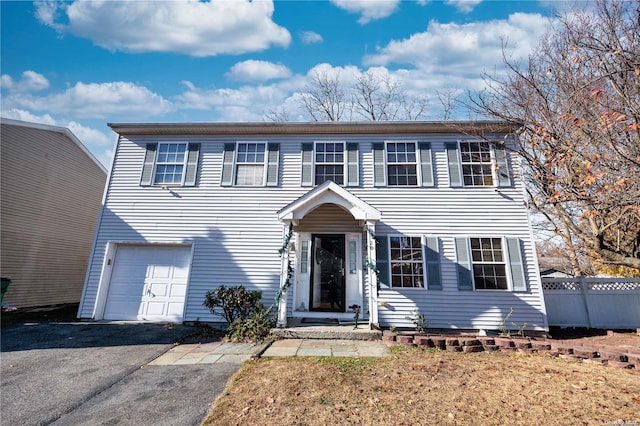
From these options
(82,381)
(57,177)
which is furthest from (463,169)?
(57,177)

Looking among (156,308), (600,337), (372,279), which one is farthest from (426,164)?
(156,308)

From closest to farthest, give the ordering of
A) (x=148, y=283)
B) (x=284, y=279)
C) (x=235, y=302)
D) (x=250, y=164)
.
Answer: (x=235, y=302) < (x=284, y=279) < (x=148, y=283) < (x=250, y=164)

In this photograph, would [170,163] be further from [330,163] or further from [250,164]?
[330,163]

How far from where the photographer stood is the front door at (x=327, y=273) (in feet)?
24.8

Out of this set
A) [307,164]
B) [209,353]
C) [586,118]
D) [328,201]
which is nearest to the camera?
[209,353]

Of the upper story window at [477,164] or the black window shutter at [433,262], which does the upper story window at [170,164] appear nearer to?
the black window shutter at [433,262]

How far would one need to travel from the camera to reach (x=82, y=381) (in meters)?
4.07

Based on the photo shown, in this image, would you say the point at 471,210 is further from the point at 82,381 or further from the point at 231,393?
the point at 82,381

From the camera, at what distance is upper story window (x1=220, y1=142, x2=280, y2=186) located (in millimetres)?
8266

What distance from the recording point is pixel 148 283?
25.9ft

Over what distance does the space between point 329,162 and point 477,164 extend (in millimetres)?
4392

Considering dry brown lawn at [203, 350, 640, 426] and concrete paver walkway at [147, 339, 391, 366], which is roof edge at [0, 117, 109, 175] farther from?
dry brown lawn at [203, 350, 640, 426]

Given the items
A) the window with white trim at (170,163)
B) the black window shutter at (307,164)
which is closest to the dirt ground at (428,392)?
the black window shutter at (307,164)

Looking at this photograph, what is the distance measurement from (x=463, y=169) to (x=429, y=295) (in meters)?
3.83
